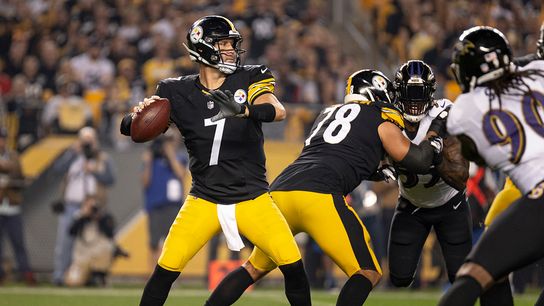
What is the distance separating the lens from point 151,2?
42.6ft

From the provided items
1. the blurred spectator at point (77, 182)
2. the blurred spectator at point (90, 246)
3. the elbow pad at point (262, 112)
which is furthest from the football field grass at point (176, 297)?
the elbow pad at point (262, 112)

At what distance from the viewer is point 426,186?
19.5 ft

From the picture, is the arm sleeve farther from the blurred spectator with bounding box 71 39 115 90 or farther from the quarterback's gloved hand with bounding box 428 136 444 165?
the blurred spectator with bounding box 71 39 115 90

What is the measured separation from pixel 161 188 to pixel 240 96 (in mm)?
5071

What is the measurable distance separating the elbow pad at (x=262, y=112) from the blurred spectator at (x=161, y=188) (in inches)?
206

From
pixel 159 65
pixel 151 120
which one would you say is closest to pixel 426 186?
pixel 151 120

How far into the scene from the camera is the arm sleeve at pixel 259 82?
544cm

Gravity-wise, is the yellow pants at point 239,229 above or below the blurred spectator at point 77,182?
above

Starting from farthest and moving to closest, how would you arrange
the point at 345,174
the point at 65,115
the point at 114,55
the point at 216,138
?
the point at 114,55 → the point at 65,115 → the point at 345,174 → the point at 216,138

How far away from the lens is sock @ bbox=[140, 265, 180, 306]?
521 cm

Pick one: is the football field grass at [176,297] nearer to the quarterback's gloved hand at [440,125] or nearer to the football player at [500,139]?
the quarterback's gloved hand at [440,125]

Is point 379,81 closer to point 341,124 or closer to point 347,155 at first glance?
point 341,124

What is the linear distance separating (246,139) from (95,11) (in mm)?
7826

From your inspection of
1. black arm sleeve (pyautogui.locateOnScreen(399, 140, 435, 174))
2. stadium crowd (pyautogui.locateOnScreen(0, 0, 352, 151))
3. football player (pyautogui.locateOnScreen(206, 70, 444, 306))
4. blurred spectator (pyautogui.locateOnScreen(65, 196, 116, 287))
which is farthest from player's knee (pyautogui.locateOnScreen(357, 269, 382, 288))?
stadium crowd (pyautogui.locateOnScreen(0, 0, 352, 151))
